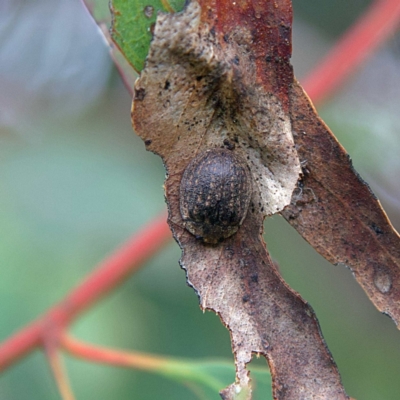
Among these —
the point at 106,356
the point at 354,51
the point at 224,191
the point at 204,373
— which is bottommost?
the point at 204,373

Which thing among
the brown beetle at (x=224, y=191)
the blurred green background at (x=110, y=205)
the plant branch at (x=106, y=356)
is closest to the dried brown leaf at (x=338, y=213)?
the brown beetle at (x=224, y=191)

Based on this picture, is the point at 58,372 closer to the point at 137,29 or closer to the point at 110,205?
the point at 137,29

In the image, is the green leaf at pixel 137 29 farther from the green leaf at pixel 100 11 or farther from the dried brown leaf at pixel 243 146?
the green leaf at pixel 100 11

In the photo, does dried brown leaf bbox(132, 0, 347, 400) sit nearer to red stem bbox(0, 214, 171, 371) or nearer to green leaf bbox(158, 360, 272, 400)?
green leaf bbox(158, 360, 272, 400)

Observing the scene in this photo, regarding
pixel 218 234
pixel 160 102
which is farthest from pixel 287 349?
pixel 160 102

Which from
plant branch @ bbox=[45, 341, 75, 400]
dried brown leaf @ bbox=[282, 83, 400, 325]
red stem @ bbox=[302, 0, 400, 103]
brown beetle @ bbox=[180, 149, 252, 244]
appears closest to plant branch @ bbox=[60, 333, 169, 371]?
plant branch @ bbox=[45, 341, 75, 400]

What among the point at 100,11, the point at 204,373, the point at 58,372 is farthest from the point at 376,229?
the point at 58,372
